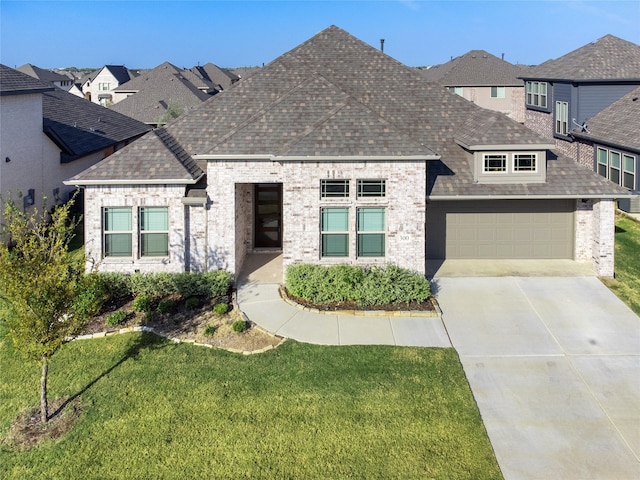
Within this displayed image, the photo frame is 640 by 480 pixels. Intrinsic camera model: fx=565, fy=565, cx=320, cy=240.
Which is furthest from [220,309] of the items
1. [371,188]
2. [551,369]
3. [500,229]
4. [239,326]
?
[500,229]

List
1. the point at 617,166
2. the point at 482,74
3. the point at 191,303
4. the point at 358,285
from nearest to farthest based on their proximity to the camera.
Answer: the point at 191,303
the point at 358,285
the point at 617,166
the point at 482,74

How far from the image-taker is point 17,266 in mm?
9531

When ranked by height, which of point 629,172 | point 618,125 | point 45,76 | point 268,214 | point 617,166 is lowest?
point 268,214

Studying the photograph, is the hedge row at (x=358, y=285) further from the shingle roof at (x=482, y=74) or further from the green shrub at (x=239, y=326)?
the shingle roof at (x=482, y=74)

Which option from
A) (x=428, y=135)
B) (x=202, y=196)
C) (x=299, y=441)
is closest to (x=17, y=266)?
(x=299, y=441)

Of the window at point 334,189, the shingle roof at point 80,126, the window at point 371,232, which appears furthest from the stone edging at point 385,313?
the shingle roof at point 80,126

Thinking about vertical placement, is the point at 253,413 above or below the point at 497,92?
→ below

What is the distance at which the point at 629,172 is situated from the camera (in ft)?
78.8

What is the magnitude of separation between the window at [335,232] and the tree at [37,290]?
24.6 feet

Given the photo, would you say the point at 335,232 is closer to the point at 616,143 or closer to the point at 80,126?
the point at 616,143

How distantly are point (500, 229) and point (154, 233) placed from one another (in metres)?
11.1

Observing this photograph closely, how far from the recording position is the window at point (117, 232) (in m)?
16.5

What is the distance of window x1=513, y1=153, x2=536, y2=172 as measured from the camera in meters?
17.7

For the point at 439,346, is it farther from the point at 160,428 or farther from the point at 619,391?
the point at 160,428
